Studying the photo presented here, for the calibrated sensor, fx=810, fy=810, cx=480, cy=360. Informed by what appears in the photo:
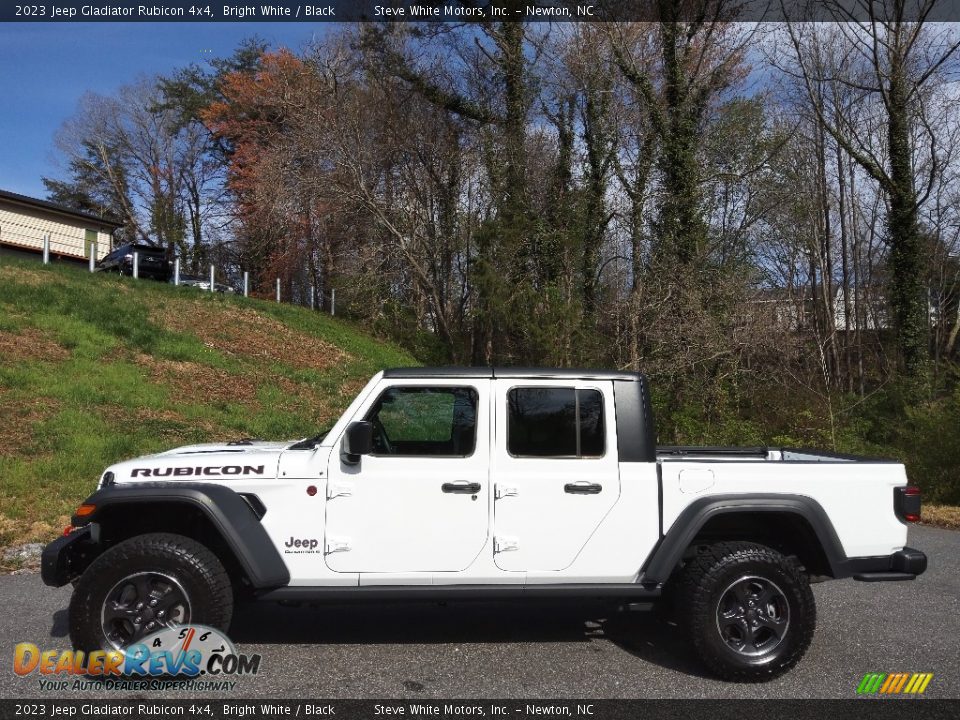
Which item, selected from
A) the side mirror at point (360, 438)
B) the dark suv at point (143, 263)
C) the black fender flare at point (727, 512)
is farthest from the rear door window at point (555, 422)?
the dark suv at point (143, 263)

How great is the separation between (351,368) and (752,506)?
17.9m

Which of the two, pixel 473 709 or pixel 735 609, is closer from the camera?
pixel 473 709

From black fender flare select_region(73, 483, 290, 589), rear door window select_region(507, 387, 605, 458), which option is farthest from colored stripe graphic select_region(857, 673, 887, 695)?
black fender flare select_region(73, 483, 290, 589)

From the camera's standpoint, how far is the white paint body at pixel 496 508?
15.6 feet

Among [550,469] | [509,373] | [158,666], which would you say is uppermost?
[509,373]

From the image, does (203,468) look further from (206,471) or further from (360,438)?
(360,438)

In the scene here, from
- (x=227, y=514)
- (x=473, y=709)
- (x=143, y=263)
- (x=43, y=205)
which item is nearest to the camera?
(x=473, y=709)

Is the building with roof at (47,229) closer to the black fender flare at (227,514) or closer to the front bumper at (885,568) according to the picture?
the black fender flare at (227,514)

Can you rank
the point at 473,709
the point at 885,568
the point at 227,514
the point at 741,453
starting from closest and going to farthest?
the point at 473,709, the point at 227,514, the point at 885,568, the point at 741,453

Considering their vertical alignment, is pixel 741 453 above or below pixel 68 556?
above

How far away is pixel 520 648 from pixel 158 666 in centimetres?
217

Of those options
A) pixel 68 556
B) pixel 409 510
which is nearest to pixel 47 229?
pixel 68 556

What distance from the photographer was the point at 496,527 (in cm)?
480

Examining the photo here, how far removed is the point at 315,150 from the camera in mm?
27359
